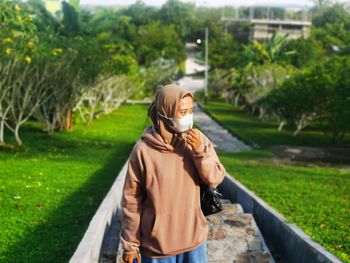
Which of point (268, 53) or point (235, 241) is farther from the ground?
point (268, 53)

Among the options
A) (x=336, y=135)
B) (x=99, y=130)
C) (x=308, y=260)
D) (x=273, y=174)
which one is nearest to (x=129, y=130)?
(x=99, y=130)

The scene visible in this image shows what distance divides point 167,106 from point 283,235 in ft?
11.8

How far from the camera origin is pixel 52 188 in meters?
11.0

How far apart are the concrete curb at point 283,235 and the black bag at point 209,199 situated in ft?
→ 6.03

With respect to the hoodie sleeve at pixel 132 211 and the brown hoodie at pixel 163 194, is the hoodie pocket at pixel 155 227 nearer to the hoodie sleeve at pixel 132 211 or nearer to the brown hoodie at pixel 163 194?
the brown hoodie at pixel 163 194

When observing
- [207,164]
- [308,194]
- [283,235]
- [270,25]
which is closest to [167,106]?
[207,164]

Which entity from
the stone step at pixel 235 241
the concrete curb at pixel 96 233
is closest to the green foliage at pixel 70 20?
the concrete curb at pixel 96 233

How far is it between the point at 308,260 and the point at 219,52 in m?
57.2

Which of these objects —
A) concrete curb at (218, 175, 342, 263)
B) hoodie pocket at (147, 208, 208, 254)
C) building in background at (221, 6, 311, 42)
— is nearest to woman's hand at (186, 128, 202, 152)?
hoodie pocket at (147, 208, 208, 254)

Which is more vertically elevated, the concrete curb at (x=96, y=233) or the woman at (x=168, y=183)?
the woman at (x=168, y=183)

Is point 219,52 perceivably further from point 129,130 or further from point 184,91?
point 184,91

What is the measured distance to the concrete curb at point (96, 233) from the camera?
4.83 m

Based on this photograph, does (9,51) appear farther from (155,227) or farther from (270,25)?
(270,25)

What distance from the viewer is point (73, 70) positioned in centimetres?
2033
